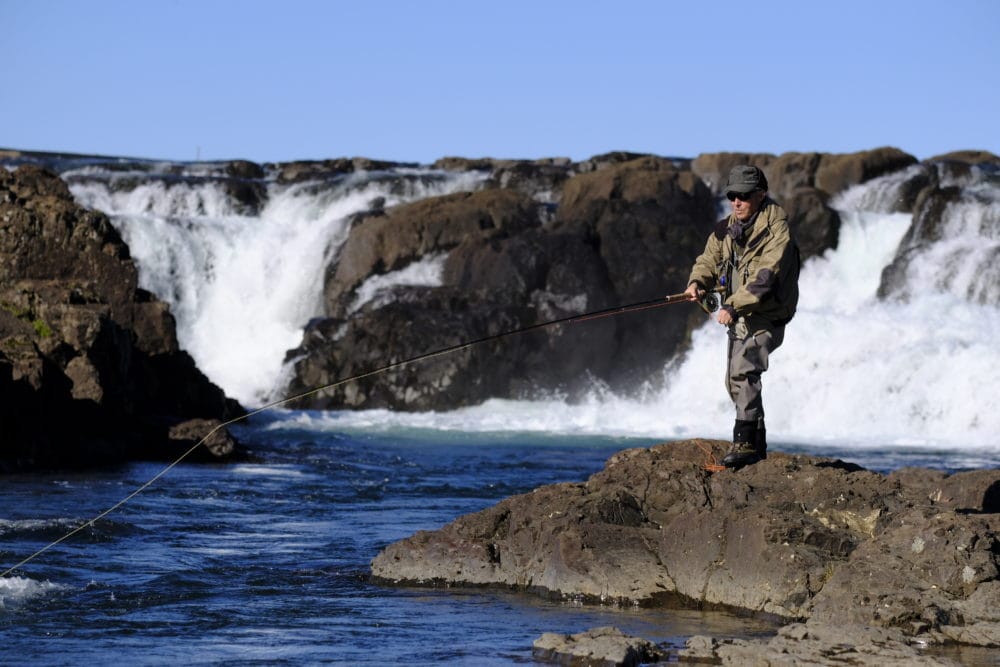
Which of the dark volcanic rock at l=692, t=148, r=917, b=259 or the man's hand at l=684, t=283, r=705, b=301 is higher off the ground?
the dark volcanic rock at l=692, t=148, r=917, b=259

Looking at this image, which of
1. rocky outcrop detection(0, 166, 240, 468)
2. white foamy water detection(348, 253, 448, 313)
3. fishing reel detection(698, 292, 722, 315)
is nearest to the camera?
fishing reel detection(698, 292, 722, 315)

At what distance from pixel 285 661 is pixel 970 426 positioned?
22.0m

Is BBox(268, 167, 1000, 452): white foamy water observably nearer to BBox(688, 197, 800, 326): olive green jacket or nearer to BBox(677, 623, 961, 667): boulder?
BBox(688, 197, 800, 326): olive green jacket

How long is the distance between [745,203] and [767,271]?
0.45 meters

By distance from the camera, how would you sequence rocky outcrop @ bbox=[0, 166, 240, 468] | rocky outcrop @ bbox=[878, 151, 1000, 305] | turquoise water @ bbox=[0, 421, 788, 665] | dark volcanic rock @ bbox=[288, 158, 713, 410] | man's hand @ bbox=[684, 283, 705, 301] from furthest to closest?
rocky outcrop @ bbox=[878, 151, 1000, 305] < dark volcanic rock @ bbox=[288, 158, 713, 410] < rocky outcrop @ bbox=[0, 166, 240, 468] < man's hand @ bbox=[684, 283, 705, 301] < turquoise water @ bbox=[0, 421, 788, 665]

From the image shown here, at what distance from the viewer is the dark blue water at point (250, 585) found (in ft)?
23.0

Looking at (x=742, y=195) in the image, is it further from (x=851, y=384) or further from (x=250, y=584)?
(x=851, y=384)

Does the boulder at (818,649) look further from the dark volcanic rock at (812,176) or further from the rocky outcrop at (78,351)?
the dark volcanic rock at (812,176)

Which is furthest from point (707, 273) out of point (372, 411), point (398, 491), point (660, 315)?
point (660, 315)

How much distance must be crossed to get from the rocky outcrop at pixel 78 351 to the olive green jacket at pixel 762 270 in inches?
380

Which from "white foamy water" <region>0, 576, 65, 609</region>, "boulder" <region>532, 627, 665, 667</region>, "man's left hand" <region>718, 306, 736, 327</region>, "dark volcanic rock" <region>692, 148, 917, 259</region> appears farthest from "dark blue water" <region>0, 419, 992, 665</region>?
"dark volcanic rock" <region>692, 148, 917, 259</region>

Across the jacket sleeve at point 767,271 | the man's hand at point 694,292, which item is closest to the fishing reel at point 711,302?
the man's hand at point 694,292

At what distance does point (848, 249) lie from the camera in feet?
117

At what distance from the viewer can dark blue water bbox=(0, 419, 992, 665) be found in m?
7.01
